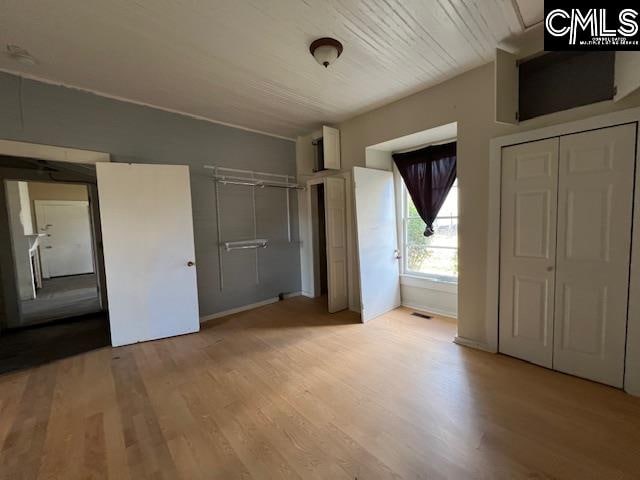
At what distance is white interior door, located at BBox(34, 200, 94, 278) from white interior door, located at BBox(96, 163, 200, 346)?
4990 mm

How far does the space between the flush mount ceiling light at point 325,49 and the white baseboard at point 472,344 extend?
2.98 metres

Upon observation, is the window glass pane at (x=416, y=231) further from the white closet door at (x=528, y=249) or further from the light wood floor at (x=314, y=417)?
the light wood floor at (x=314, y=417)

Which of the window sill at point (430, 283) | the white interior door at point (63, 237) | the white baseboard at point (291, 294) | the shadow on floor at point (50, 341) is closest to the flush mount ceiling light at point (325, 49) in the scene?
the window sill at point (430, 283)

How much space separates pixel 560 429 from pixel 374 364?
1303mm

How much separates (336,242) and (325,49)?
2416mm

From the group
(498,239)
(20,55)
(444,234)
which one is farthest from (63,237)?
(498,239)

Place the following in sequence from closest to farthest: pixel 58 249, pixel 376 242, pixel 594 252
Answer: pixel 594 252
pixel 376 242
pixel 58 249

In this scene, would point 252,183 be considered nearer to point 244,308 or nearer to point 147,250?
point 147,250

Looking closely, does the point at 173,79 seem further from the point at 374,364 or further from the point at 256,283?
the point at 374,364

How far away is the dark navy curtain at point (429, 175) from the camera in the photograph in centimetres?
343

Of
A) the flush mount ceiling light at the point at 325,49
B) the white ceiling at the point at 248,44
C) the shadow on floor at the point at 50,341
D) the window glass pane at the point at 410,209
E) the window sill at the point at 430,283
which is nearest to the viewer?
the white ceiling at the point at 248,44

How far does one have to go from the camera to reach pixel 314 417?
1859mm

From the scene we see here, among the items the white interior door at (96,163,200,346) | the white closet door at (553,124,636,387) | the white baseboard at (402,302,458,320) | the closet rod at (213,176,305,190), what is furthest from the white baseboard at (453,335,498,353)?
the closet rod at (213,176,305,190)

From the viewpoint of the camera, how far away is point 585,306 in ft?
7.13
